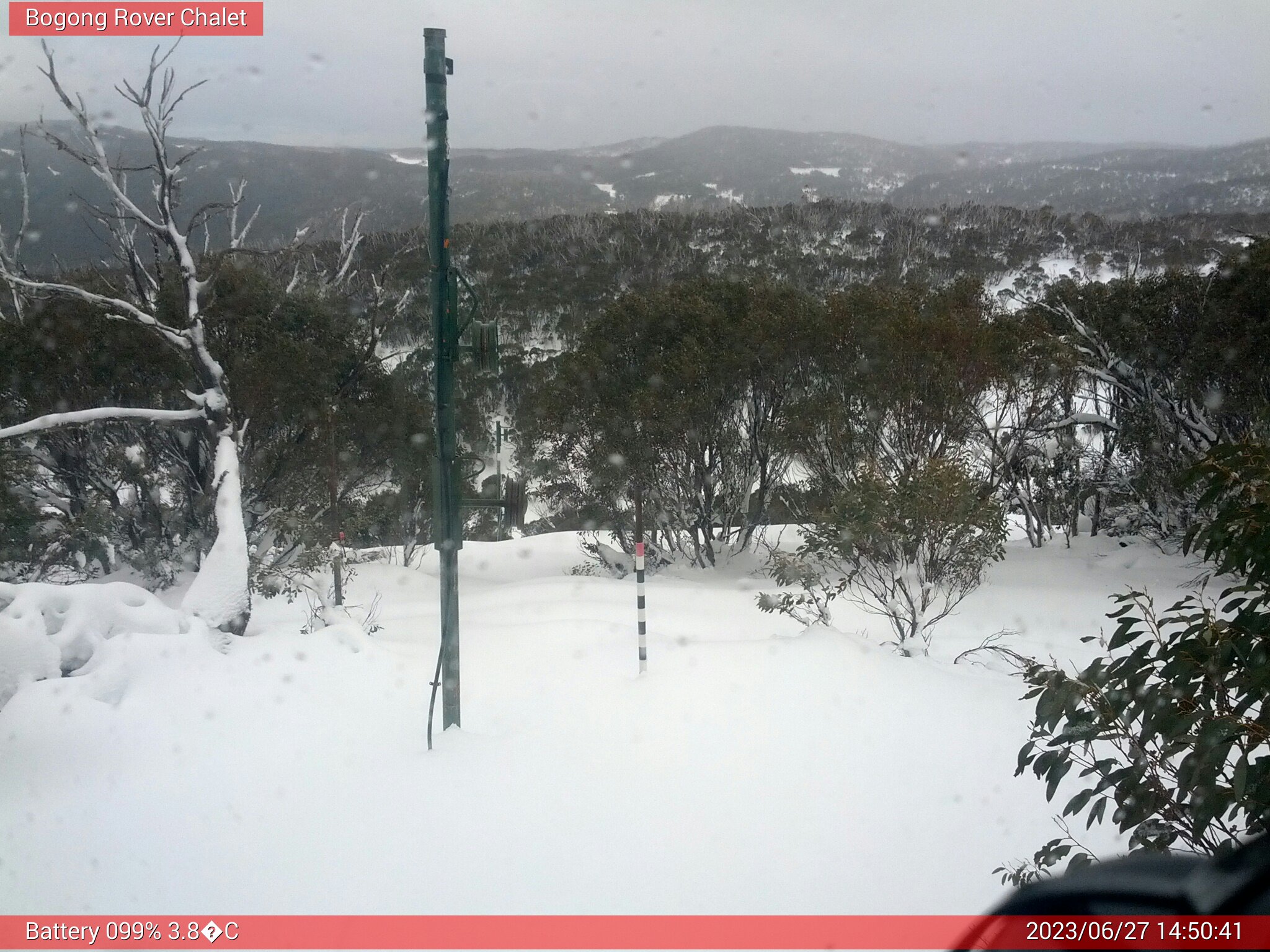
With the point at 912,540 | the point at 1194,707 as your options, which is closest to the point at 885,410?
the point at 912,540

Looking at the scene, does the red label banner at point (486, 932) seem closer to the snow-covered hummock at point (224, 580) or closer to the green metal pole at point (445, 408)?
the green metal pole at point (445, 408)

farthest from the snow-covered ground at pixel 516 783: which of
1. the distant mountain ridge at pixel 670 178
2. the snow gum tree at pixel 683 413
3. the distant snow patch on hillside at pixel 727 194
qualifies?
the distant snow patch on hillside at pixel 727 194

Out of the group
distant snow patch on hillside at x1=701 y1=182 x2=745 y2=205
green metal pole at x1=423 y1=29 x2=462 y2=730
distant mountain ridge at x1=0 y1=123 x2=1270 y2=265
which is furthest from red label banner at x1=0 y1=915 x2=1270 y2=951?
distant snow patch on hillside at x1=701 y1=182 x2=745 y2=205

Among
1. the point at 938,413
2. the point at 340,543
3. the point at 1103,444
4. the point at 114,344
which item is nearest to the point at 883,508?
the point at 938,413

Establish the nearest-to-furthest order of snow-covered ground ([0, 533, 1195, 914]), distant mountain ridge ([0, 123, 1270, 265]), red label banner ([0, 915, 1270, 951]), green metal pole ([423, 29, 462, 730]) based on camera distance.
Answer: red label banner ([0, 915, 1270, 951])
snow-covered ground ([0, 533, 1195, 914])
green metal pole ([423, 29, 462, 730])
distant mountain ridge ([0, 123, 1270, 265])

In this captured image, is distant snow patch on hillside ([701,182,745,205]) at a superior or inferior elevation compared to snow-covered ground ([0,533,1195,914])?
superior

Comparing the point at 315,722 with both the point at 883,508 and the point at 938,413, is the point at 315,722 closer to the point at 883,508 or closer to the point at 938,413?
the point at 883,508

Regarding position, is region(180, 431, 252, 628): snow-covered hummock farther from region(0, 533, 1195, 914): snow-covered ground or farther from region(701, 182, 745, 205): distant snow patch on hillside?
region(701, 182, 745, 205): distant snow patch on hillside

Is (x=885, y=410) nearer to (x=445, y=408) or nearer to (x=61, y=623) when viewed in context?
(x=445, y=408)
